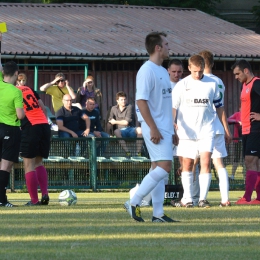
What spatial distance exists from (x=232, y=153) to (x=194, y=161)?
6442 mm

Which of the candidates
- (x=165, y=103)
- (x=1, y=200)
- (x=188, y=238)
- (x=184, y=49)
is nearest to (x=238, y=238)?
(x=188, y=238)

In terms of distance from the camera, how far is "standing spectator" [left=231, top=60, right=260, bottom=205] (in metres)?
14.1

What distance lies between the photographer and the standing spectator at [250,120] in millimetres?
14094

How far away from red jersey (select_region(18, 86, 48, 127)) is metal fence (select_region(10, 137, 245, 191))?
5.11m

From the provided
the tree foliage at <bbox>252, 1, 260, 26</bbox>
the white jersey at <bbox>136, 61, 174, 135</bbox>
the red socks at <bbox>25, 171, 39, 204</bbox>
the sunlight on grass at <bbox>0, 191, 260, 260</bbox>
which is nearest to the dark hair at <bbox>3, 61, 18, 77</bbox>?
the red socks at <bbox>25, 171, 39, 204</bbox>

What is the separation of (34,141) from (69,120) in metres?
6.64

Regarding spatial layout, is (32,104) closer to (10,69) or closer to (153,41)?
(10,69)

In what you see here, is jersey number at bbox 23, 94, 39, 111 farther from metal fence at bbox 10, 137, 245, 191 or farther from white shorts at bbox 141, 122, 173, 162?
metal fence at bbox 10, 137, 245, 191

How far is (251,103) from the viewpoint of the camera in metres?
14.2

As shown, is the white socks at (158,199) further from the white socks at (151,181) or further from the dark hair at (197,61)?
the dark hair at (197,61)

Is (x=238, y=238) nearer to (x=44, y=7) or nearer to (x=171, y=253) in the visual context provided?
(x=171, y=253)

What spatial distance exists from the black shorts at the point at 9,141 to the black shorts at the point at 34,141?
216 millimetres

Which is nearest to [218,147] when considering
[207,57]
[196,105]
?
[196,105]

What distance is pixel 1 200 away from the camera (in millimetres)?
13648
